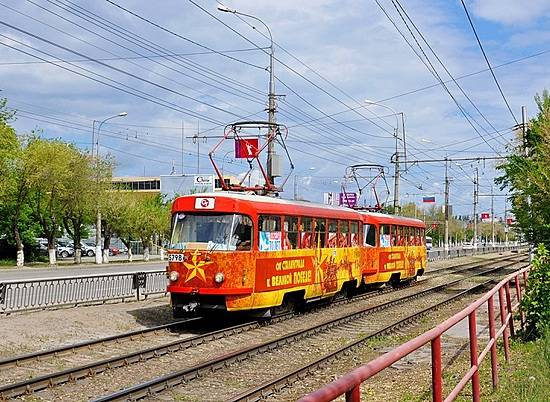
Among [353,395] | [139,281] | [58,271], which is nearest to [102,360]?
[353,395]

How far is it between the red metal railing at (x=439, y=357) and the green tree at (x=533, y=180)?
1047 cm

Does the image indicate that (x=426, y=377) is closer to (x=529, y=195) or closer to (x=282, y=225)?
(x=282, y=225)

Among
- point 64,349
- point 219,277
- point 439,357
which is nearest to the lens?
point 439,357

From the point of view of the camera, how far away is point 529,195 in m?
22.9

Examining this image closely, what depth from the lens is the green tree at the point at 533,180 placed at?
21.4 m

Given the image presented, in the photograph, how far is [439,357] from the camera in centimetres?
507

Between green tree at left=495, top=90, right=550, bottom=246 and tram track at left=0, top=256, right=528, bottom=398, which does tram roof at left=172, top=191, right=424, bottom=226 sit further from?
green tree at left=495, top=90, right=550, bottom=246

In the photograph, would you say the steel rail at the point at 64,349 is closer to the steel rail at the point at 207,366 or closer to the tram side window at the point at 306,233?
the steel rail at the point at 207,366

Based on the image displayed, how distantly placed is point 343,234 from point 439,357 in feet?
52.1

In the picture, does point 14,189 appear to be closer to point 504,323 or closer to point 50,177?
point 50,177

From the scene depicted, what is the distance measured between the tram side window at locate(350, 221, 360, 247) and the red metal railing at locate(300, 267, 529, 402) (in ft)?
32.4

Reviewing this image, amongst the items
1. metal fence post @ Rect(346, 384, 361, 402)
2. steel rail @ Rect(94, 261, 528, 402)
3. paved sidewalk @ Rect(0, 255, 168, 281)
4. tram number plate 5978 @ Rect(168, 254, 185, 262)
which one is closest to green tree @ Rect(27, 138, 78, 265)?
paved sidewalk @ Rect(0, 255, 168, 281)

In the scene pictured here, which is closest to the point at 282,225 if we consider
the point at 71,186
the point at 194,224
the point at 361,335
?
the point at 194,224

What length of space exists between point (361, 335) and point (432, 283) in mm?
17414
